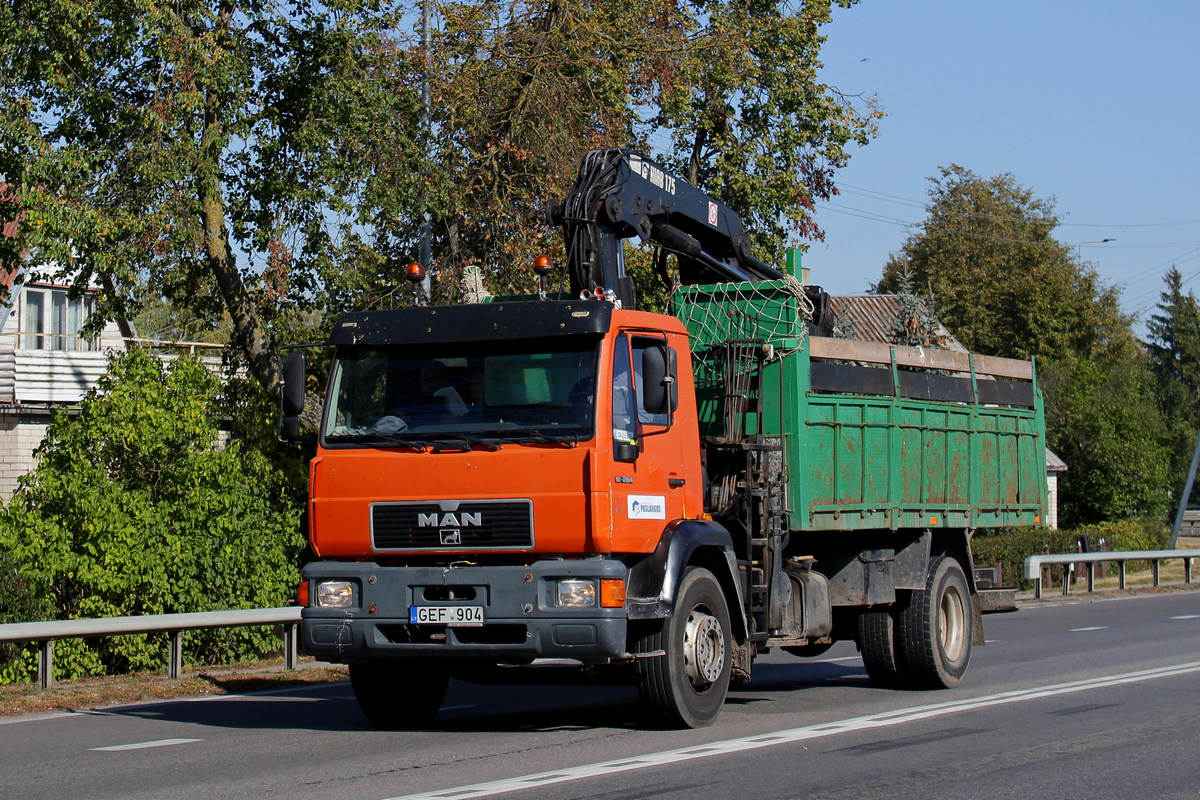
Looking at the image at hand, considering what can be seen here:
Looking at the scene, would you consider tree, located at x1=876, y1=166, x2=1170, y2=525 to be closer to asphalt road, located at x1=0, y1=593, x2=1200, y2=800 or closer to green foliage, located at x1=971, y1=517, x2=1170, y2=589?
green foliage, located at x1=971, y1=517, x2=1170, y2=589

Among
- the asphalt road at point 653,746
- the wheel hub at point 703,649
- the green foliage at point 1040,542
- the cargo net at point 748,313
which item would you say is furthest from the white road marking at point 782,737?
the green foliage at point 1040,542

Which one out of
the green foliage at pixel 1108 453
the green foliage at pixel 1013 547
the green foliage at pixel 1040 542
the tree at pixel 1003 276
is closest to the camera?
the green foliage at pixel 1013 547

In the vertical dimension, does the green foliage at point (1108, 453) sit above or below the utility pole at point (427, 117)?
below

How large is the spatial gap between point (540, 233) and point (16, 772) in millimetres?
12645

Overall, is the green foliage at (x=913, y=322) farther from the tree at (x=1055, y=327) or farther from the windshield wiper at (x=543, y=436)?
the windshield wiper at (x=543, y=436)

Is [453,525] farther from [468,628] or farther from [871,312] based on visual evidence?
[871,312]

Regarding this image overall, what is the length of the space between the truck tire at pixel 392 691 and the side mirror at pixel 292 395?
1.68 metres

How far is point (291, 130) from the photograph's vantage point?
17.4 meters

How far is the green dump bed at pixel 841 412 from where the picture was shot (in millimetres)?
10836

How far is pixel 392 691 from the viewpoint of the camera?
1034 centimetres

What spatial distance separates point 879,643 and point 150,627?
634 centimetres

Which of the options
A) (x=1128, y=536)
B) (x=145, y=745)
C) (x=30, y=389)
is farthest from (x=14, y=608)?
(x=1128, y=536)

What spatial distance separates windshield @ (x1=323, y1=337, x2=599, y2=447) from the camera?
904 centimetres

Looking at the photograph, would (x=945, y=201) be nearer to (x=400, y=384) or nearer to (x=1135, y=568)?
(x=1135, y=568)
